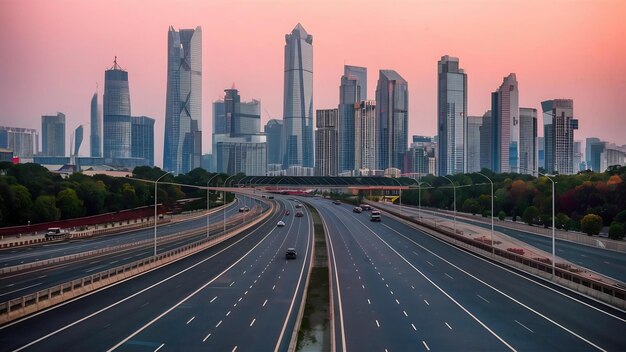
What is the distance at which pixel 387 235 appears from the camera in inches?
3949

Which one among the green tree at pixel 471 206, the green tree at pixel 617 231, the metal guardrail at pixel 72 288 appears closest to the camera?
the metal guardrail at pixel 72 288

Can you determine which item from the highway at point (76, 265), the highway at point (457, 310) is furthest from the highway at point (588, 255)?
the highway at point (76, 265)

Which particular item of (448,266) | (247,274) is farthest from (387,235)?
(247,274)

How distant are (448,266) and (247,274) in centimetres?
2141

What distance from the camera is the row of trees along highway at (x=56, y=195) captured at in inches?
3831

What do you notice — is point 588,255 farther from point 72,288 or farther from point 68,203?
point 68,203

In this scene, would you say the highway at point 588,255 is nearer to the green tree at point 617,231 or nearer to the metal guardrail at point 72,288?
the green tree at point 617,231

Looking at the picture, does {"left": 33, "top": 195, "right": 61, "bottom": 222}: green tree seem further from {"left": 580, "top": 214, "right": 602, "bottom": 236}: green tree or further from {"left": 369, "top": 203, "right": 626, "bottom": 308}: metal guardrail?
{"left": 580, "top": 214, "right": 602, "bottom": 236}: green tree

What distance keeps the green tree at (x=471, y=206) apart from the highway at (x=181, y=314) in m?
95.6

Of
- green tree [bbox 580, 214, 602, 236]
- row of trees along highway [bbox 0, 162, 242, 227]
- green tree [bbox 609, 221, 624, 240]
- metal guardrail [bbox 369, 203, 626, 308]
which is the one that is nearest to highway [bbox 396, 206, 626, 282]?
green tree [bbox 580, 214, 602, 236]

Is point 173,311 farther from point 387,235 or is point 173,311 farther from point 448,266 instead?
point 387,235

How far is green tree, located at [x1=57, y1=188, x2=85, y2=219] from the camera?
111 metres

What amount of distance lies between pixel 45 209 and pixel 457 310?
82.1 m

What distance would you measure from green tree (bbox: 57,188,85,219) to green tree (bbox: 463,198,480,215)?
91471mm
